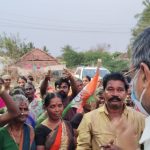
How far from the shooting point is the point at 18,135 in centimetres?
405

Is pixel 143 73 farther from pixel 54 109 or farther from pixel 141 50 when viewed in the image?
pixel 54 109

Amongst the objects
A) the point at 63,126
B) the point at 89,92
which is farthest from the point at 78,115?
the point at 89,92

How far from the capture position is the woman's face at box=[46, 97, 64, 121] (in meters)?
4.57

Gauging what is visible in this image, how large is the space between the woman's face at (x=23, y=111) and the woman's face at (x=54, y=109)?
1.19 ft

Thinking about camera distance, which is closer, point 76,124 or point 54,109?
point 54,109

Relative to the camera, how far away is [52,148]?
13.9 ft

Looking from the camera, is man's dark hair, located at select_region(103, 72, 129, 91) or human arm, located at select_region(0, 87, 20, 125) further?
man's dark hair, located at select_region(103, 72, 129, 91)

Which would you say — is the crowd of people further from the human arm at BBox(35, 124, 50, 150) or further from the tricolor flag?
the tricolor flag

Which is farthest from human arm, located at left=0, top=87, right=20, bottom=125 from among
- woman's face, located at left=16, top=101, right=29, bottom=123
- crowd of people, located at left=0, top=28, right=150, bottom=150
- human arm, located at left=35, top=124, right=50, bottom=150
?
human arm, located at left=35, top=124, right=50, bottom=150

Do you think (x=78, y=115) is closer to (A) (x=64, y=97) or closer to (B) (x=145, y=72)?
(A) (x=64, y=97)

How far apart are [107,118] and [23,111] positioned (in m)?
1.00

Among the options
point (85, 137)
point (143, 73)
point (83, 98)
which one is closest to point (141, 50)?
point (143, 73)

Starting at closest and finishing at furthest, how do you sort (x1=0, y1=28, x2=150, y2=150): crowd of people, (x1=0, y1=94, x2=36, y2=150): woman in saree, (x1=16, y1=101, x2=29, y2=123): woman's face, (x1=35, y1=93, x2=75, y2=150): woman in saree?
(x1=0, y1=28, x2=150, y2=150): crowd of people → (x1=0, y1=94, x2=36, y2=150): woman in saree → (x1=16, y1=101, x2=29, y2=123): woman's face → (x1=35, y1=93, x2=75, y2=150): woman in saree

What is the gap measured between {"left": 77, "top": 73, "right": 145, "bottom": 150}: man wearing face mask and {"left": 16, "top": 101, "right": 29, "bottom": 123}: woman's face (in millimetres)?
755
